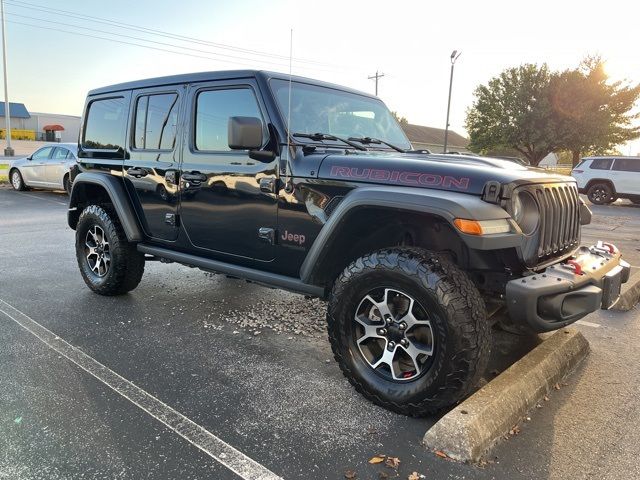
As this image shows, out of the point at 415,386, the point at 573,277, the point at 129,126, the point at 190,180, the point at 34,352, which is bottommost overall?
the point at 34,352

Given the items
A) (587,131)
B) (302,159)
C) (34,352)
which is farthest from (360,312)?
(587,131)

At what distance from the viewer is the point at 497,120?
35.7 meters

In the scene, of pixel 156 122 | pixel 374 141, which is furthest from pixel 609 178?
pixel 156 122

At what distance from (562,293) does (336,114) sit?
2.12 metres

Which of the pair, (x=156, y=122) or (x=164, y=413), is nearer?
(x=164, y=413)

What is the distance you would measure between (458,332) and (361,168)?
3.67ft

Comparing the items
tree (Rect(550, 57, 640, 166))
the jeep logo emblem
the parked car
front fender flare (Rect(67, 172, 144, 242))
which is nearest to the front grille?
the jeep logo emblem

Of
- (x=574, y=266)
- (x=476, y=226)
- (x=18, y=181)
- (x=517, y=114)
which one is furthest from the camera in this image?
(x=517, y=114)

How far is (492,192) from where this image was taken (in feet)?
8.70

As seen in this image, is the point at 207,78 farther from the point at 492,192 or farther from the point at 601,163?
the point at 601,163

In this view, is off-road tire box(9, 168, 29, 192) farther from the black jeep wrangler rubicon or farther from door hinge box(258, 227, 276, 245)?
door hinge box(258, 227, 276, 245)

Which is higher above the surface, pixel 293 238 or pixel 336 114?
pixel 336 114

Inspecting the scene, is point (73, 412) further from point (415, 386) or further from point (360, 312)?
point (415, 386)

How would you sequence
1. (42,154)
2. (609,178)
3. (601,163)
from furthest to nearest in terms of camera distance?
(601,163)
(609,178)
(42,154)
